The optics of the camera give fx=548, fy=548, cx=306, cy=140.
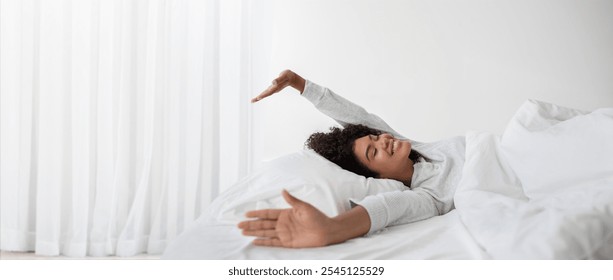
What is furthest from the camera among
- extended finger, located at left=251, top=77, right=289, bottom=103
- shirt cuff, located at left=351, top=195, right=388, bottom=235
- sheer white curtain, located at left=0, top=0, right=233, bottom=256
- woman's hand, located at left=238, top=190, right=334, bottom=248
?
sheer white curtain, located at left=0, top=0, right=233, bottom=256

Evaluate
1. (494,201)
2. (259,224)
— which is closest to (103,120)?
(259,224)

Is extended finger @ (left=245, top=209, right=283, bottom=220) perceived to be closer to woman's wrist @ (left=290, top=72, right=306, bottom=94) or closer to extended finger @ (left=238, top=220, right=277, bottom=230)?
extended finger @ (left=238, top=220, right=277, bottom=230)

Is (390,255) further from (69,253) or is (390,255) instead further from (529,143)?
(69,253)

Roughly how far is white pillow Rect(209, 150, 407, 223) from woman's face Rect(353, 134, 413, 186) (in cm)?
7

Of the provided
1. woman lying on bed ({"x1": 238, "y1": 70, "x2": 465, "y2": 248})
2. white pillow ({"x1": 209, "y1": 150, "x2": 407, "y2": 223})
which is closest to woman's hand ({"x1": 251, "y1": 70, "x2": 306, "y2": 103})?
woman lying on bed ({"x1": 238, "y1": 70, "x2": 465, "y2": 248})

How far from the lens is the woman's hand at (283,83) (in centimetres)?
180

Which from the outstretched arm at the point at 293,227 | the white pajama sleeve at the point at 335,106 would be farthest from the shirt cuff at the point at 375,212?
the white pajama sleeve at the point at 335,106

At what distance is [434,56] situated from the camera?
2.65 meters

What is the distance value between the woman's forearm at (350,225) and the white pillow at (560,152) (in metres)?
0.46

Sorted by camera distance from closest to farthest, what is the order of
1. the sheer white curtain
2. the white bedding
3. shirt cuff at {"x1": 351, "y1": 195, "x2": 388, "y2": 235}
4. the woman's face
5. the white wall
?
the white bedding, shirt cuff at {"x1": 351, "y1": 195, "x2": 388, "y2": 235}, the woman's face, the sheer white curtain, the white wall

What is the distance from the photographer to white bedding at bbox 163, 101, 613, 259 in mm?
1013

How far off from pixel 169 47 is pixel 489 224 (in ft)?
5.69

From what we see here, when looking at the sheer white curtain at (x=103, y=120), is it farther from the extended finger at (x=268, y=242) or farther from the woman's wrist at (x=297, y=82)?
the extended finger at (x=268, y=242)

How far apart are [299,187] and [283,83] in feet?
1.86
